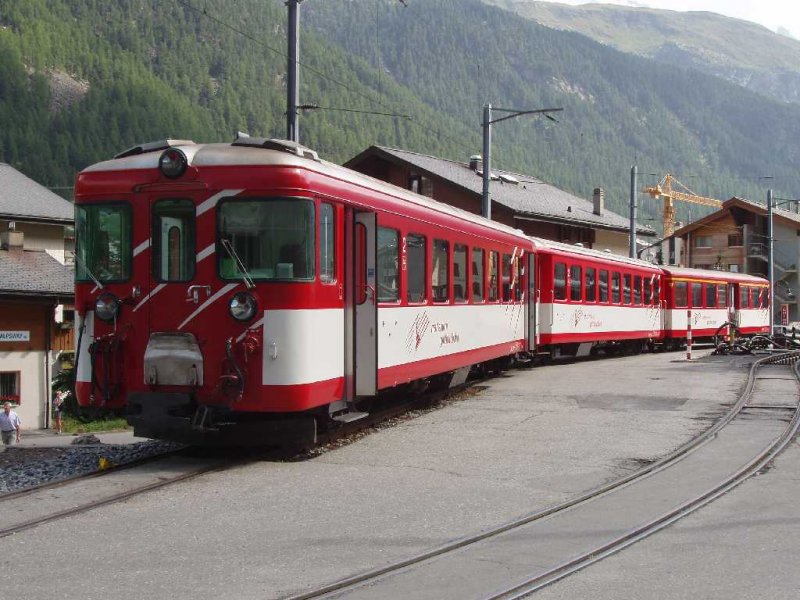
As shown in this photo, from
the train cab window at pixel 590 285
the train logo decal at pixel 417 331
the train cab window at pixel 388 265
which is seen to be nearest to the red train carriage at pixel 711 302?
the train cab window at pixel 590 285

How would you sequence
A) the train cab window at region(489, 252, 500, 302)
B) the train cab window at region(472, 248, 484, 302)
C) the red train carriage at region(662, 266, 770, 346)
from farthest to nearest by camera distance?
the red train carriage at region(662, 266, 770, 346), the train cab window at region(489, 252, 500, 302), the train cab window at region(472, 248, 484, 302)

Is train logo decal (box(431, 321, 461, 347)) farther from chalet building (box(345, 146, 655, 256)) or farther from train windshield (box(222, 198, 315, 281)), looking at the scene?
chalet building (box(345, 146, 655, 256))

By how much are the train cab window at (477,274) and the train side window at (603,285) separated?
10.8 m

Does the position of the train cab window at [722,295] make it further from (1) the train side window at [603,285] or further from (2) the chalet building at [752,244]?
(2) the chalet building at [752,244]

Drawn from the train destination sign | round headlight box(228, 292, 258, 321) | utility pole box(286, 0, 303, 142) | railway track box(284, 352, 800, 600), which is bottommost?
railway track box(284, 352, 800, 600)

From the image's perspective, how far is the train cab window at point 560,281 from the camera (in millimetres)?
23047

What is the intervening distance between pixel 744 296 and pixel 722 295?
2.78 meters

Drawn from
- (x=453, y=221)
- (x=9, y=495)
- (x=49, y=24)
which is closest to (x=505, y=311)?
(x=453, y=221)

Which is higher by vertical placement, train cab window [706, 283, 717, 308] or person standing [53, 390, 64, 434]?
train cab window [706, 283, 717, 308]

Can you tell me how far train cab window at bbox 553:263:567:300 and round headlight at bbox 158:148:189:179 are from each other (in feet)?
46.8

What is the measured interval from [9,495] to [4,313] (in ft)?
77.2

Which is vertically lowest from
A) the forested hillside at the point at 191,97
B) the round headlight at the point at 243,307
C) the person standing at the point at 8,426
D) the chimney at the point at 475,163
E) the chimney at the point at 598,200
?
the person standing at the point at 8,426

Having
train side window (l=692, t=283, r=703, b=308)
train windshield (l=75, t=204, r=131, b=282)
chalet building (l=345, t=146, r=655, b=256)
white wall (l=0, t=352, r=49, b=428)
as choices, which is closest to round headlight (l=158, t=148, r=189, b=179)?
train windshield (l=75, t=204, r=131, b=282)

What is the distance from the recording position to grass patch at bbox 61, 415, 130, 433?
25638mm
